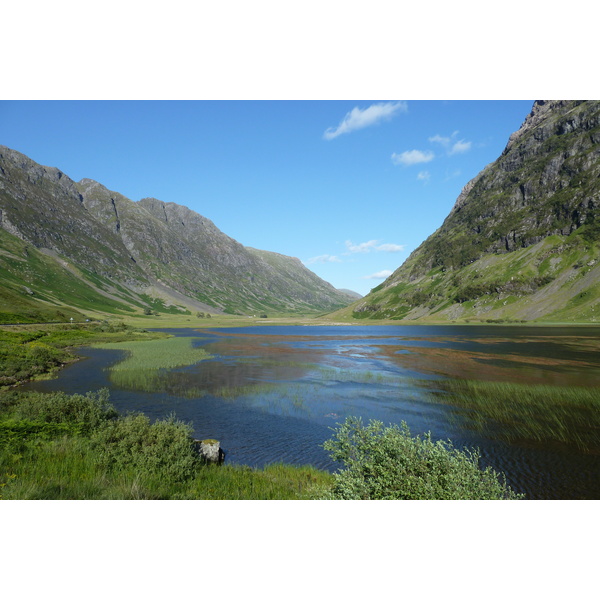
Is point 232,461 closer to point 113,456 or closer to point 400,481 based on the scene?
point 113,456

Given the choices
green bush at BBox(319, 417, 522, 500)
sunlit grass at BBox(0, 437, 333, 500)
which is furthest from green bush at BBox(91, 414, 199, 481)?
green bush at BBox(319, 417, 522, 500)

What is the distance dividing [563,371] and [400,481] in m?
47.2

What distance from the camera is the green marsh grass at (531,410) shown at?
24047 millimetres

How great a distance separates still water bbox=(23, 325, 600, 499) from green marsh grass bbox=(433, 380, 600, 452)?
11.2 inches

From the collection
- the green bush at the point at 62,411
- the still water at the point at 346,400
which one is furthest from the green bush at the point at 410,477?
the green bush at the point at 62,411

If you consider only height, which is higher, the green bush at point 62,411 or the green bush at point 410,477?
the green bush at point 410,477

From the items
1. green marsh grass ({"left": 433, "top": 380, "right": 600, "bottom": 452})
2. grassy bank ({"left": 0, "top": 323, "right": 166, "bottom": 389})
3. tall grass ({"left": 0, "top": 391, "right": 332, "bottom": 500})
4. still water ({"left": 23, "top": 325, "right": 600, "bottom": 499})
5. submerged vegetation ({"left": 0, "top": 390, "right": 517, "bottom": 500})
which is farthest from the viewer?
grassy bank ({"left": 0, "top": 323, "right": 166, "bottom": 389})

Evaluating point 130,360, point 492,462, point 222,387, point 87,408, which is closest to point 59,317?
point 130,360

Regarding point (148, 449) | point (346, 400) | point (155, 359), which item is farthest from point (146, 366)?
point (148, 449)

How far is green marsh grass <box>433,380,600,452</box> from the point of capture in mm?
24047

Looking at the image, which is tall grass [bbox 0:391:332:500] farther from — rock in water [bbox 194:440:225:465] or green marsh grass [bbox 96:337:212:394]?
green marsh grass [bbox 96:337:212:394]

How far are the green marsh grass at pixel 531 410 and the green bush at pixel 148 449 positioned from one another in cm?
2187

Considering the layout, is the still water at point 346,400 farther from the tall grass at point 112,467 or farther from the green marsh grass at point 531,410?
Result: the tall grass at point 112,467

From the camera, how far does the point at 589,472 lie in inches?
714
